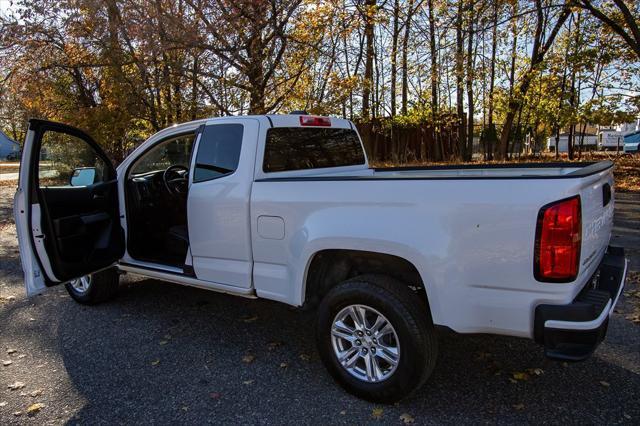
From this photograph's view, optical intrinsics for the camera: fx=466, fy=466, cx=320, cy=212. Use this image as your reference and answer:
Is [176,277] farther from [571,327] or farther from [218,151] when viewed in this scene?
[571,327]

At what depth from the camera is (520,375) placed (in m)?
3.35

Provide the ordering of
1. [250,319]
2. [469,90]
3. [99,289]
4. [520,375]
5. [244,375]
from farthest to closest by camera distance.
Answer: [469,90] → [99,289] → [250,319] → [244,375] → [520,375]

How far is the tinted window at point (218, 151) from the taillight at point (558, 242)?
233cm

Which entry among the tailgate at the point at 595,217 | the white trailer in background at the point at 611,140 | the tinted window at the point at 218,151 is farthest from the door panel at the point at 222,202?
the white trailer in background at the point at 611,140

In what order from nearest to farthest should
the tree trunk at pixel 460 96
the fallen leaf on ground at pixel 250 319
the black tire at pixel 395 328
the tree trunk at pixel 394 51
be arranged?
the black tire at pixel 395 328, the fallen leaf on ground at pixel 250 319, the tree trunk at pixel 460 96, the tree trunk at pixel 394 51

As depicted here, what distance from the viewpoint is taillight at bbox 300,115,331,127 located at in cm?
421

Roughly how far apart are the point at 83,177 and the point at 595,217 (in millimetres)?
4398

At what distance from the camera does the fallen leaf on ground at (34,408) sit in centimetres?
304

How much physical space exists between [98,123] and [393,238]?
427 inches

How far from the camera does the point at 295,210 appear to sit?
3.28 metres

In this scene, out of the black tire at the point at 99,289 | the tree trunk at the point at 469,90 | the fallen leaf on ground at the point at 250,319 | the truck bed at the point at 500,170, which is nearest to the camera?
the truck bed at the point at 500,170

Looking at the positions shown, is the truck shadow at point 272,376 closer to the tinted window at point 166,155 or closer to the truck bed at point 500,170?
the truck bed at point 500,170

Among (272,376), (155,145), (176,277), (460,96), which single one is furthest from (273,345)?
(460,96)

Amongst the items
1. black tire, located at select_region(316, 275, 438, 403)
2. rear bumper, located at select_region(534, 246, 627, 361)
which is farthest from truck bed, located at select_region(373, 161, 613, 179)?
rear bumper, located at select_region(534, 246, 627, 361)
